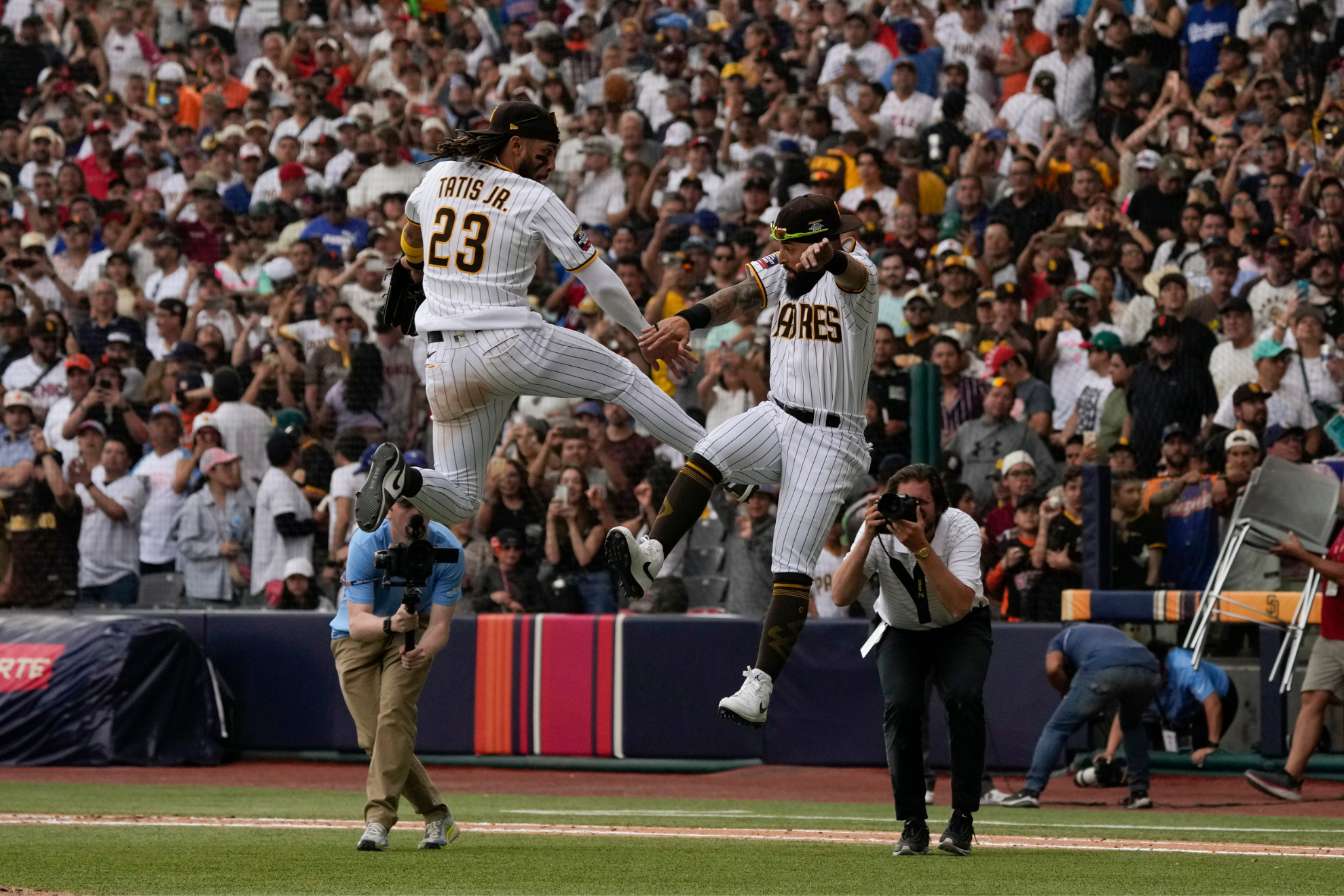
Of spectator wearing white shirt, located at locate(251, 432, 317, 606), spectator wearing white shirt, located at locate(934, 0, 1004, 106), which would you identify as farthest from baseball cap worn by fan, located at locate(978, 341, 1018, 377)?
spectator wearing white shirt, located at locate(251, 432, 317, 606)

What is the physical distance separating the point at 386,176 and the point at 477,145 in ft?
35.8

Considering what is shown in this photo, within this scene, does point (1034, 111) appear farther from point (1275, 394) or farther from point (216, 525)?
point (216, 525)

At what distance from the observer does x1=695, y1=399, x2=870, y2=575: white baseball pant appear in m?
7.46

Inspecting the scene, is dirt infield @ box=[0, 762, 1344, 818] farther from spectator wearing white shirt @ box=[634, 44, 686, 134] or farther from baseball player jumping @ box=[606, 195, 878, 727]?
spectator wearing white shirt @ box=[634, 44, 686, 134]

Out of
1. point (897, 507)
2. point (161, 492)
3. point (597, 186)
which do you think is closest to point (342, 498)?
point (161, 492)

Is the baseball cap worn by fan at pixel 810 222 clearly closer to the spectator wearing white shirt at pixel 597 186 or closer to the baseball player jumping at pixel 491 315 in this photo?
the baseball player jumping at pixel 491 315

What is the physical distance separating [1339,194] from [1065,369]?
251 cm

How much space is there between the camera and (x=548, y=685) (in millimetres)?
13781

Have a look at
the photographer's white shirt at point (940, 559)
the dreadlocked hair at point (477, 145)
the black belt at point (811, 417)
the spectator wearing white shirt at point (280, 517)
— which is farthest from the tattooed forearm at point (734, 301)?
the spectator wearing white shirt at point (280, 517)

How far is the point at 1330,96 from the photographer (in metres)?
14.8

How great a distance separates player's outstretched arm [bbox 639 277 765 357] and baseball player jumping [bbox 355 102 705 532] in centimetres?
2

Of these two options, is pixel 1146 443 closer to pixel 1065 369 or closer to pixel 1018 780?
pixel 1065 369

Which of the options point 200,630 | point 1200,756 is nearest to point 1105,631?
point 1200,756

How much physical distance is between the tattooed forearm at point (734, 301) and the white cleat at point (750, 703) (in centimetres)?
148
